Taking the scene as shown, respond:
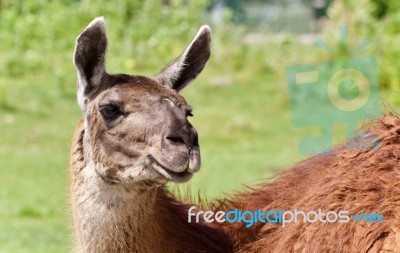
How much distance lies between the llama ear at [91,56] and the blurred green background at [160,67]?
6.75 metres

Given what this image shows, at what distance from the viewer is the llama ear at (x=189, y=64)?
15.6 ft

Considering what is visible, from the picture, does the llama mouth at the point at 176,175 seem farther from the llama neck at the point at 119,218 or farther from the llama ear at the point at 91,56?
the llama ear at the point at 91,56

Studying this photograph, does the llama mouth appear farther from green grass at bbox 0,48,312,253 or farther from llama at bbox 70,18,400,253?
green grass at bbox 0,48,312,253

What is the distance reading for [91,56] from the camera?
4.54m

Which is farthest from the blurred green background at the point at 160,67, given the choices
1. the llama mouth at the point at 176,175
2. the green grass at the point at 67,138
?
the llama mouth at the point at 176,175

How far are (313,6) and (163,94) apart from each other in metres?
21.3

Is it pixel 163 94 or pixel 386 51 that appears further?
pixel 386 51

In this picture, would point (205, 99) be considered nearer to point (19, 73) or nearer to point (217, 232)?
point (19, 73)

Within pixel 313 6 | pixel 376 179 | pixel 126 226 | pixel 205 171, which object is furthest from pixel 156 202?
pixel 313 6

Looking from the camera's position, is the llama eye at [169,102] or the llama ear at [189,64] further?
the llama ear at [189,64]

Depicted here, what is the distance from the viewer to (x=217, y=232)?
4781mm

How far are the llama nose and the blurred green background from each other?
7193mm

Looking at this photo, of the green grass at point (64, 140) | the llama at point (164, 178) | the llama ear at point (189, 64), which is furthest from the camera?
the green grass at point (64, 140)

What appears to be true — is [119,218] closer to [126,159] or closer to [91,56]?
[126,159]
